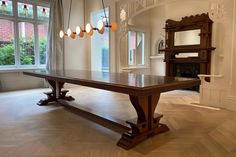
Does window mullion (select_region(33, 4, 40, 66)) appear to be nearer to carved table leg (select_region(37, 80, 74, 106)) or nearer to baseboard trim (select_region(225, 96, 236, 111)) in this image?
carved table leg (select_region(37, 80, 74, 106))

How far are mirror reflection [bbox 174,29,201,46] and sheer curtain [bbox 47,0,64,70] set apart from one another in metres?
3.80

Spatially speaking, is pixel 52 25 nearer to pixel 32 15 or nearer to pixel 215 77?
pixel 32 15

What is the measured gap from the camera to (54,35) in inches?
261

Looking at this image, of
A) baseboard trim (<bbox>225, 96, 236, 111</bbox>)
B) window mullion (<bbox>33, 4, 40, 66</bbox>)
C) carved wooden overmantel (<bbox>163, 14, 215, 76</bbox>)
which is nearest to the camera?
baseboard trim (<bbox>225, 96, 236, 111</bbox>)

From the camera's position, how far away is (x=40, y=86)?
22.2 feet

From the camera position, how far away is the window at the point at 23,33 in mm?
6078

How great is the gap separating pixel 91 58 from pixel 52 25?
1.81 m

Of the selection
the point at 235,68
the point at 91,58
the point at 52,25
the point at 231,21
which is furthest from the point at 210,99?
the point at 52,25

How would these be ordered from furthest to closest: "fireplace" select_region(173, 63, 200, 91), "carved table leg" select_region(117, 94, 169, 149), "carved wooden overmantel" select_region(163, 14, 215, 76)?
"fireplace" select_region(173, 63, 200, 91) < "carved wooden overmantel" select_region(163, 14, 215, 76) < "carved table leg" select_region(117, 94, 169, 149)

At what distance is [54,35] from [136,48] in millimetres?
3122

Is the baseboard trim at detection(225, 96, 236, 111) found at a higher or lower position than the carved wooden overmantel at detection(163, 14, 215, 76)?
lower

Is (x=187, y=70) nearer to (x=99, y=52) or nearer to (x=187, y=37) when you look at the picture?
(x=187, y=37)

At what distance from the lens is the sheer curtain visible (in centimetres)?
660

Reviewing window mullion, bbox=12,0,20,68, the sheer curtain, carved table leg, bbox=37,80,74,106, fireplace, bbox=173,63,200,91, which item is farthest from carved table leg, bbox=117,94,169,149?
window mullion, bbox=12,0,20,68
